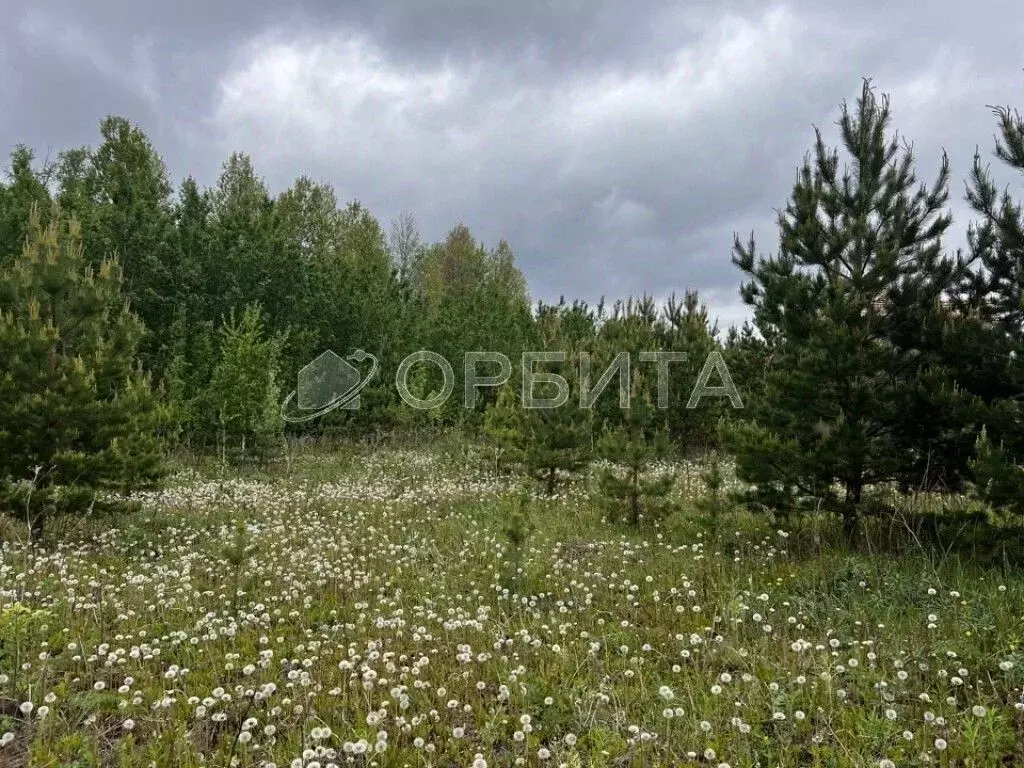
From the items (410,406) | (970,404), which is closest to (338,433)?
(410,406)

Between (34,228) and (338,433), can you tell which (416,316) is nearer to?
(338,433)

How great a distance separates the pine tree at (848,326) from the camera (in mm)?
9328

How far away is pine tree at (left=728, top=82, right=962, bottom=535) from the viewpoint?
9.33 m

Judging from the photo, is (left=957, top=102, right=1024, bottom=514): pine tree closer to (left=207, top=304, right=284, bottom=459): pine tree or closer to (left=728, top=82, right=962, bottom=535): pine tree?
(left=728, top=82, right=962, bottom=535): pine tree

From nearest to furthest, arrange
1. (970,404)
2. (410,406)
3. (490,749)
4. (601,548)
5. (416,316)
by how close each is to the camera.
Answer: (490,749) < (970,404) < (601,548) < (410,406) < (416,316)

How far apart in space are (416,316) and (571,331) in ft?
27.2

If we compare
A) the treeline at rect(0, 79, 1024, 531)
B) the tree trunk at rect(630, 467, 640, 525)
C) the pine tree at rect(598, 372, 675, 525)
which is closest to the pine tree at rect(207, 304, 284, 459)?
the treeline at rect(0, 79, 1024, 531)

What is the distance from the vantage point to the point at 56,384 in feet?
32.7

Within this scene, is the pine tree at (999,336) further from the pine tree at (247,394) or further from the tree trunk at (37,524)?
the pine tree at (247,394)

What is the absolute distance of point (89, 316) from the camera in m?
10.9

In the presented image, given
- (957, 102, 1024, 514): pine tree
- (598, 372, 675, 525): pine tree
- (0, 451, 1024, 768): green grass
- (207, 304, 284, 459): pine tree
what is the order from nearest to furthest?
(0, 451, 1024, 768): green grass → (957, 102, 1024, 514): pine tree → (598, 372, 675, 525): pine tree → (207, 304, 284, 459): pine tree

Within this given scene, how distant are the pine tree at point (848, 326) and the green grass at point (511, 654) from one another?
4.02 feet

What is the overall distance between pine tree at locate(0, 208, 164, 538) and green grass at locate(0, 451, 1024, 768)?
1064 millimetres

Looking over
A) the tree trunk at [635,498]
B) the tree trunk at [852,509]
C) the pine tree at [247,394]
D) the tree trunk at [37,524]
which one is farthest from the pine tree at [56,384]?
the tree trunk at [852,509]
